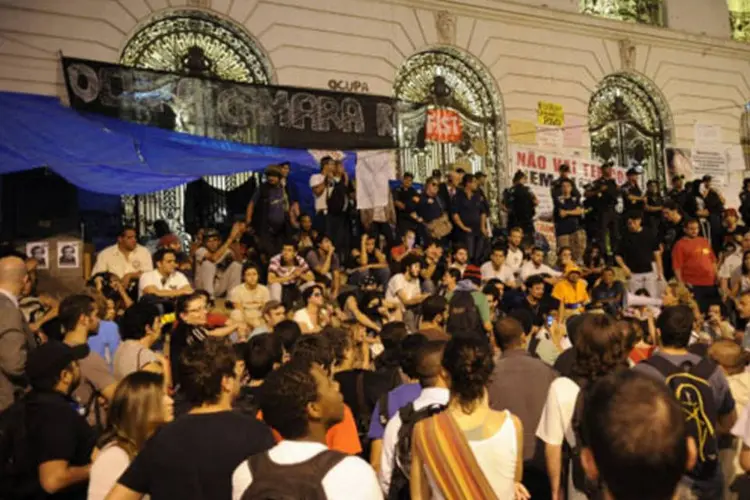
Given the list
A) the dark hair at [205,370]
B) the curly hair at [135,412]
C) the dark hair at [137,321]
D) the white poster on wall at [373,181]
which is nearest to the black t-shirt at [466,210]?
the white poster on wall at [373,181]

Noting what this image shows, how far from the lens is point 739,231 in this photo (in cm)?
1858

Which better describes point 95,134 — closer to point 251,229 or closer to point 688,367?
point 251,229

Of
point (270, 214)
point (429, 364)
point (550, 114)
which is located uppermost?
point (550, 114)

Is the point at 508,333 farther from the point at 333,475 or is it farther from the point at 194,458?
the point at 333,475

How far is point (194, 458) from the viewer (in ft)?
11.9

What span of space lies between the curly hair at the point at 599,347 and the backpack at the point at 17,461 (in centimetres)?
286

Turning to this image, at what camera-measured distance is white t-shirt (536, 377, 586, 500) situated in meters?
4.98

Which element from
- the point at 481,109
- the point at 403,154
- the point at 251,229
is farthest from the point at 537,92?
the point at 251,229

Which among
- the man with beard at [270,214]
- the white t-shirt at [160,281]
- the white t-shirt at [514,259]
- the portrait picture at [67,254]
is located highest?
the man with beard at [270,214]

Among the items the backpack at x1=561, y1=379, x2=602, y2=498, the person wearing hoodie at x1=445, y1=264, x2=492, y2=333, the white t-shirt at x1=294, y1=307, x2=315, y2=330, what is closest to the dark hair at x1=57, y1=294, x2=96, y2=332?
the backpack at x1=561, y1=379, x2=602, y2=498

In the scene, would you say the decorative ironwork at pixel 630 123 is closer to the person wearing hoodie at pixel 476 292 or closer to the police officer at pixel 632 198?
the police officer at pixel 632 198

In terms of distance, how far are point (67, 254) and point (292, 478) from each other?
11918mm

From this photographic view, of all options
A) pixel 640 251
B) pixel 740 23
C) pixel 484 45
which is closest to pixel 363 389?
pixel 640 251

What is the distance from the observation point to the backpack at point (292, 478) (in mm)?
3109
